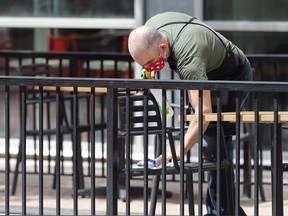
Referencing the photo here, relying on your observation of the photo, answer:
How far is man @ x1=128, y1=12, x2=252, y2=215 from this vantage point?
6.88 metres

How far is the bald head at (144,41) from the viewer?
683 cm

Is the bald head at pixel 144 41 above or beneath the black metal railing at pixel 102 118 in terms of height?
above

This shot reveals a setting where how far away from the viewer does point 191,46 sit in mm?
6957

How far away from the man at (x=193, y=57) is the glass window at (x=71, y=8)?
11.6 ft

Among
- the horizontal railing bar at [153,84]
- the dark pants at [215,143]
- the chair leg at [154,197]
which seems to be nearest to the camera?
the horizontal railing bar at [153,84]

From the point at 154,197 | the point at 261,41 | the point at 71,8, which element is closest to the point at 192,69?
the point at 154,197

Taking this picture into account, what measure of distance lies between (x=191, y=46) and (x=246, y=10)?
142 inches

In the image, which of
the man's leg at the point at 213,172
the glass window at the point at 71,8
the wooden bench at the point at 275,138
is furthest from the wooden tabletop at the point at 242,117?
the glass window at the point at 71,8

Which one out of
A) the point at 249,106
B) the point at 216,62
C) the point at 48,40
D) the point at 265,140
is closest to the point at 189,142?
the point at 216,62

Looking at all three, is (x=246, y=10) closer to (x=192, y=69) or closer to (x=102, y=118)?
(x=102, y=118)

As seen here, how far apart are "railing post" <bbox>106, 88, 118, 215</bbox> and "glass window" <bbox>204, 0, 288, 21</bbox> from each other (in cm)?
383

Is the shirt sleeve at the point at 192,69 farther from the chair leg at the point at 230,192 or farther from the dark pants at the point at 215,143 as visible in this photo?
the chair leg at the point at 230,192

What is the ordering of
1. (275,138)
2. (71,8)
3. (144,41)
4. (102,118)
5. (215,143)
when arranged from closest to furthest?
(275,138) → (144,41) → (215,143) → (102,118) → (71,8)

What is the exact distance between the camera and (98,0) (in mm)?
10930
